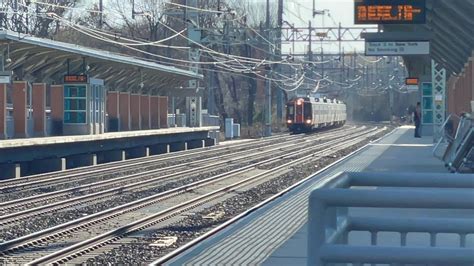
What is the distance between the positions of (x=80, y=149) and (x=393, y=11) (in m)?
18.5

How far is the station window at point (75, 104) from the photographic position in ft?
121

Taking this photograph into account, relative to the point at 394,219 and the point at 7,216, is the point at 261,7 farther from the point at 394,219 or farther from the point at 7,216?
the point at 394,219

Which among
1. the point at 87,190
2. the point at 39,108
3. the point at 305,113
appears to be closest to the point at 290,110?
the point at 305,113

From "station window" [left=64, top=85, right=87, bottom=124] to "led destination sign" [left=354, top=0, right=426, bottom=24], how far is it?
19093 millimetres

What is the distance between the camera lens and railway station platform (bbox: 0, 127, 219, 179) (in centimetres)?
2966

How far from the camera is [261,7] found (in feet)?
274

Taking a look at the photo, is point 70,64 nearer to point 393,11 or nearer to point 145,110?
point 145,110

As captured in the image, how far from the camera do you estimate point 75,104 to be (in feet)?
123

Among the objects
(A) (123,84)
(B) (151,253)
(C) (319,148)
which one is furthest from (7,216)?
(C) (319,148)

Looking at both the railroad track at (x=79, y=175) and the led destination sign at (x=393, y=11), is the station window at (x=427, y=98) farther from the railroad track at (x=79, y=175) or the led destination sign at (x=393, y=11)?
the led destination sign at (x=393, y=11)

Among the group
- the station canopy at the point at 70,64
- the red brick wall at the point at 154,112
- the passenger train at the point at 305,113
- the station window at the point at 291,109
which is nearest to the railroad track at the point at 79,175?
the station canopy at the point at 70,64

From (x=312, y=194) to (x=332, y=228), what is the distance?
35 centimetres

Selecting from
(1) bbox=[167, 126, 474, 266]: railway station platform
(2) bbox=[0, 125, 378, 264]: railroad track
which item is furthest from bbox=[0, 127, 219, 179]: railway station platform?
(1) bbox=[167, 126, 474, 266]: railway station platform

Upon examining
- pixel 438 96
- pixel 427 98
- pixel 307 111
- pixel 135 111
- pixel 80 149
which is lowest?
pixel 80 149
